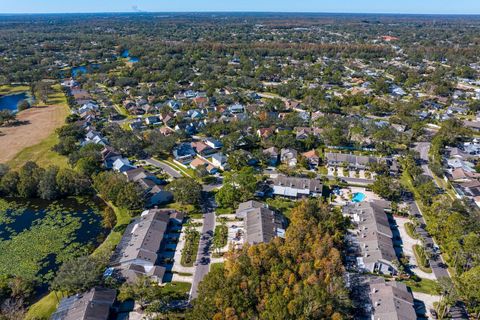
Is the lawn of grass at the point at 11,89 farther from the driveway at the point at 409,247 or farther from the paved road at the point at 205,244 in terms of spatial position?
the driveway at the point at 409,247

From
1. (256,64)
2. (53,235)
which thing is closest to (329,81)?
(256,64)

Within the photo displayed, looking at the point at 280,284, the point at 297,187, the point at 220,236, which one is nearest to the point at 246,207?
the point at 220,236

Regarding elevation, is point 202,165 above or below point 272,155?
above

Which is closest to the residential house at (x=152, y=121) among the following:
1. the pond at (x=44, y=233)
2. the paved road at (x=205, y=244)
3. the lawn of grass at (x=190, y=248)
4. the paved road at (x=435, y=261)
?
the pond at (x=44, y=233)

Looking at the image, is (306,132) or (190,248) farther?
(306,132)

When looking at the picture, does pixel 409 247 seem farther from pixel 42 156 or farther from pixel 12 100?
pixel 12 100

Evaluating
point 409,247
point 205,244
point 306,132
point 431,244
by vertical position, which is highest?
point 306,132

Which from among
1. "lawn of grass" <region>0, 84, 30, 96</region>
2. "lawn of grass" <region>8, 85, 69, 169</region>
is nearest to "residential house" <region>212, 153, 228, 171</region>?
"lawn of grass" <region>8, 85, 69, 169</region>
